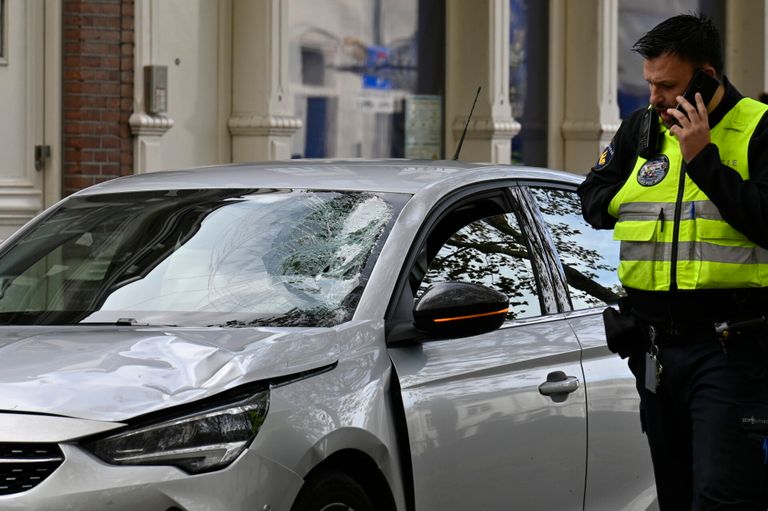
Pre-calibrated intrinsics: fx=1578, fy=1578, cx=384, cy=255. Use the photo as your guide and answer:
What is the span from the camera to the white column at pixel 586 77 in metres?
16.2

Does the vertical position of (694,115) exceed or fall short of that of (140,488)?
it exceeds it

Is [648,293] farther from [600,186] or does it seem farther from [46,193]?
[46,193]

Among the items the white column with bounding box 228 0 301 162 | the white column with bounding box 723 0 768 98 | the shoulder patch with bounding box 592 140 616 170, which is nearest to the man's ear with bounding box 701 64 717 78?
the shoulder patch with bounding box 592 140 616 170

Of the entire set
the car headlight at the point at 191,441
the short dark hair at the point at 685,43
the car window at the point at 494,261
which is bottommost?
the car headlight at the point at 191,441

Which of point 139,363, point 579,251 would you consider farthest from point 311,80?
point 139,363

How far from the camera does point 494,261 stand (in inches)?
207

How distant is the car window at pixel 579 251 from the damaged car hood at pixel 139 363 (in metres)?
1.35

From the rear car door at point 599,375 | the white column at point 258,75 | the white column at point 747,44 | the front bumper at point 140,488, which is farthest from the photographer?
the white column at point 747,44

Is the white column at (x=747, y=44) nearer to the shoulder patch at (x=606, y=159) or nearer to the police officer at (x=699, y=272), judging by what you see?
the shoulder patch at (x=606, y=159)

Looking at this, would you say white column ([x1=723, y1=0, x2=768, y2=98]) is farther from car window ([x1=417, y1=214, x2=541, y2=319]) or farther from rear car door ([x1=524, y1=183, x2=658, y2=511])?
car window ([x1=417, y1=214, x2=541, y2=319])

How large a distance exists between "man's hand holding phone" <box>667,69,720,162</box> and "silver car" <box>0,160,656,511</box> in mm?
758

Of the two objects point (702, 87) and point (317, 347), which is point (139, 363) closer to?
point (317, 347)

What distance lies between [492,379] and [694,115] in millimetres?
1080

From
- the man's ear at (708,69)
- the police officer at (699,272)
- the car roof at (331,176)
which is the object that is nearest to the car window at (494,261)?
the car roof at (331,176)
